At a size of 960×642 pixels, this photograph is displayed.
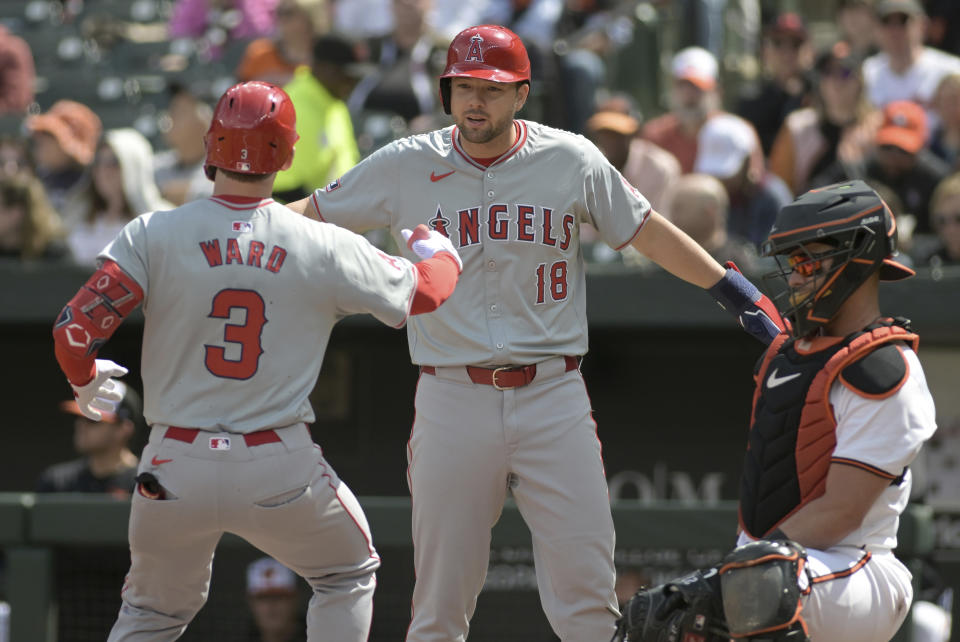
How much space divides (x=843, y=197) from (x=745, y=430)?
4.03m

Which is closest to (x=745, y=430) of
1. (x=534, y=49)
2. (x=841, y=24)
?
(x=534, y=49)

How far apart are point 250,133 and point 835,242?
5.16ft

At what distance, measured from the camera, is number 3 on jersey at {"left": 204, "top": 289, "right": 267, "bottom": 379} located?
365 cm

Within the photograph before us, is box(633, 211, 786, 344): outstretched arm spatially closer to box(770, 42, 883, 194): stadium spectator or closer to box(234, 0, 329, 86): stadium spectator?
box(770, 42, 883, 194): stadium spectator

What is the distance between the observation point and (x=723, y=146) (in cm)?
779

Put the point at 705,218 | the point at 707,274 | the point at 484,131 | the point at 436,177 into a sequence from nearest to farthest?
1. the point at 484,131
2. the point at 436,177
3. the point at 707,274
4. the point at 705,218

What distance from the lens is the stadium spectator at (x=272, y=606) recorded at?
229 inches

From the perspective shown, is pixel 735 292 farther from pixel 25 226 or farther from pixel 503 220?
pixel 25 226

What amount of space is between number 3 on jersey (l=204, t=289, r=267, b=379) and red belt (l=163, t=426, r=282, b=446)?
0.52 feet

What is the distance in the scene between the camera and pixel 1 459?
310 inches

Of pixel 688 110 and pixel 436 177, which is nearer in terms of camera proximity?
pixel 436 177

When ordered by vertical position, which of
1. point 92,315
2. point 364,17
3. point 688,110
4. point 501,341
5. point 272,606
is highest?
point 364,17

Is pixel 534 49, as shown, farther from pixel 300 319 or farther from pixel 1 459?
pixel 300 319

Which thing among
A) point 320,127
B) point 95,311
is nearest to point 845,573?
point 95,311
